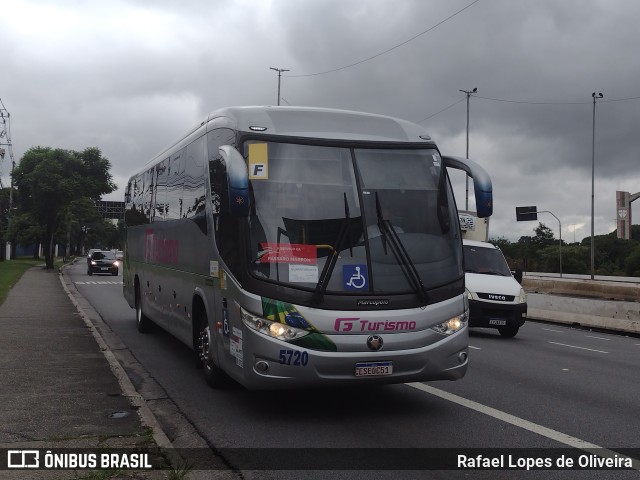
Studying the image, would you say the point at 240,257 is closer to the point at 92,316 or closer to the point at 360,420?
the point at 360,420

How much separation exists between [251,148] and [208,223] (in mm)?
1492

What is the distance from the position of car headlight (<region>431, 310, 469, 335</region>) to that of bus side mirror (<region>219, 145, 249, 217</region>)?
2.22 metres

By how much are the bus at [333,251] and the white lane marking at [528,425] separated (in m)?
0.65

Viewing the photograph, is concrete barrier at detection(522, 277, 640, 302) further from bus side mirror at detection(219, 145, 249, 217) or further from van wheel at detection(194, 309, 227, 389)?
bus side mirror at detection(219, 145, 249, 217)

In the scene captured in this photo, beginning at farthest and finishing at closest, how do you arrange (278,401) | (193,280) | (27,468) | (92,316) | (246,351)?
(92,316)
(193,280)
(278,401)
(246,351)
(27,468)

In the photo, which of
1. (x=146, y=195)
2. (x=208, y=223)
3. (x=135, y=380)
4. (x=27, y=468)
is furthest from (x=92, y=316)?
(x=27, y=468)

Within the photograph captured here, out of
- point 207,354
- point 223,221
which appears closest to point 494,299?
point 207,354

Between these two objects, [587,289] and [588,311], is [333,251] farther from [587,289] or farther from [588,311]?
[587,289]

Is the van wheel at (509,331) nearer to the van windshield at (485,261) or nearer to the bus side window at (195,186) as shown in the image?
the van windshield at (485,261)

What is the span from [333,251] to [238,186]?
1.12 meters

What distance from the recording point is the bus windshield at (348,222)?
7.25 metres

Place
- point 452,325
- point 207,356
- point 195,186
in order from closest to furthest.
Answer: point 452,325 < point 207,356 < point 195,186

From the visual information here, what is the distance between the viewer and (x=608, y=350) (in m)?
15.1

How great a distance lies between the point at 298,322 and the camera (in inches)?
277
